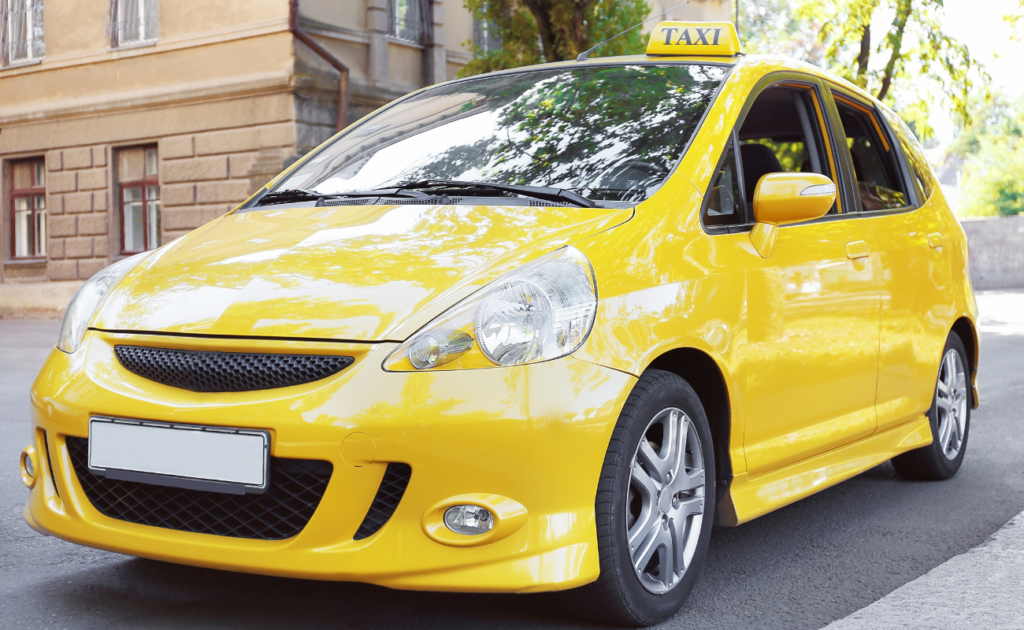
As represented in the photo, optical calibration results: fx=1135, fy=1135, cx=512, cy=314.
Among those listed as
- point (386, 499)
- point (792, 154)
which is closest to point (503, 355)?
point (386, 499)

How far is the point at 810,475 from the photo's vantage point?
3.76 m

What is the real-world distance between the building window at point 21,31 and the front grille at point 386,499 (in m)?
20.4

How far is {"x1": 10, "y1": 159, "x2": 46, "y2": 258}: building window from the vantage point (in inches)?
829

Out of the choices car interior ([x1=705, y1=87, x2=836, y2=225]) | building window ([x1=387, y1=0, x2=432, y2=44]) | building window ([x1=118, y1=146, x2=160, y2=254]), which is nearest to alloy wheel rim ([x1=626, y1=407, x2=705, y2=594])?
car interior ([x1=705, y1=87, x2=836, y2=225])

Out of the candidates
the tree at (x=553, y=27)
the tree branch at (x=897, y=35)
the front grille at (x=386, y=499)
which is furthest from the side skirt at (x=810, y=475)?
the tree branch at (x=897, y=35)

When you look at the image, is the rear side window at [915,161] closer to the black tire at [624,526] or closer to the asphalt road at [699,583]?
the asphalt road at [699,583]

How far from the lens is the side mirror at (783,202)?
3.46 m

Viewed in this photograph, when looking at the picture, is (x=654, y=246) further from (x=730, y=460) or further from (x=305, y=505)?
(x=305, y=505)

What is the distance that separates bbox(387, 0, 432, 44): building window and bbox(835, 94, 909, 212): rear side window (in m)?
15.2

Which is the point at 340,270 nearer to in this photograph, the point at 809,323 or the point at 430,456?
the point at 430,456

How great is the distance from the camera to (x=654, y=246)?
308 centimetres

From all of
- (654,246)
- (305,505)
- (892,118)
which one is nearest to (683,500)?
(654,246)

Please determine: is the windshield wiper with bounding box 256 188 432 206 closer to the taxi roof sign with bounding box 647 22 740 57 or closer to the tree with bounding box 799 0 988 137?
the taxi roof sign with bounding box 647 22 740 57

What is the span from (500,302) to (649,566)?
91cm
